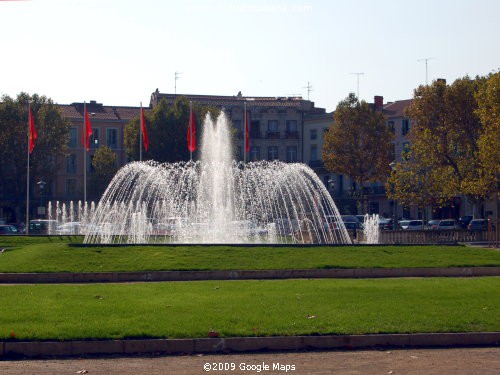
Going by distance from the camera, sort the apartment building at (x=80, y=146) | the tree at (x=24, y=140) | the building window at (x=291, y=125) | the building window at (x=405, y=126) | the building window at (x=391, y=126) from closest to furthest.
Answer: the tree at (x=24, y=140) → the building window at (x=391, y=126) → the building window at (x=405, y=126) → the apartment building at (x=80, y=146) → the building window at (x=291, y=125)

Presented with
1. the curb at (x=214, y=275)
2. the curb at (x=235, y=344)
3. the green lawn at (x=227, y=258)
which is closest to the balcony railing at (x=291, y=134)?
the green lawn at (x=227, y=258)

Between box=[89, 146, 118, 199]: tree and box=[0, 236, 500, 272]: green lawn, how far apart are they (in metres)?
51.0

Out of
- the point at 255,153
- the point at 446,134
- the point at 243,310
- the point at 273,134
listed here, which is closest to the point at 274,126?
the point at 273,134

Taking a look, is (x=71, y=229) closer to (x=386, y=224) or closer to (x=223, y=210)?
(x=223, y=210)

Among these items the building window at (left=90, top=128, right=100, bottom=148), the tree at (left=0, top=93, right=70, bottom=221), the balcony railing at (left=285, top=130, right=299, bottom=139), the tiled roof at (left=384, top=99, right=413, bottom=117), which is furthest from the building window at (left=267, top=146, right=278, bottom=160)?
the tree at (left=0, top=93, right=70, bottom=221)

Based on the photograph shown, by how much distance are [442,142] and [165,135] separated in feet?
83.1

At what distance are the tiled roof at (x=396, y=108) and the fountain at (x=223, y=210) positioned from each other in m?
43.4

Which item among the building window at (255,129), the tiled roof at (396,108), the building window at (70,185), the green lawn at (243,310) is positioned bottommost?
the green lawn at (243,310)

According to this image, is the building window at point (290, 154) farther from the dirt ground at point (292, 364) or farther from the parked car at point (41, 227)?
the dirt ground at point (292, 364)

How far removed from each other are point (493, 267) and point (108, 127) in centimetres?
6988

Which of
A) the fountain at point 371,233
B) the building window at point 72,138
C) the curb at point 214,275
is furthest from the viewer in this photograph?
the building window at point 72,138

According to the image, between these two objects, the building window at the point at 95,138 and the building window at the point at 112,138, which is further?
the building window at the point at 112,138

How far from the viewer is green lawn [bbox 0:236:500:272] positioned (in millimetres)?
28484

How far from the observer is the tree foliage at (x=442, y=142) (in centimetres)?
6283
